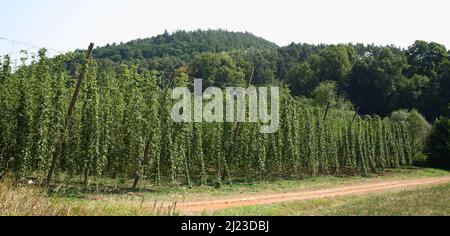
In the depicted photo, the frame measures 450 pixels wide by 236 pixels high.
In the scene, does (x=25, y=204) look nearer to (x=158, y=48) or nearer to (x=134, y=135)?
(x=134, y=135)

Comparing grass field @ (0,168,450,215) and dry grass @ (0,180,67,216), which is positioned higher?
dry grass @ (0,180,67,216)

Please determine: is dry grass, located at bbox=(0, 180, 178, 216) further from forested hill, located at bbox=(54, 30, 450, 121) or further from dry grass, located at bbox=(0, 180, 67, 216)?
forested hill, located at bbox=(54, 30, 450, 121)

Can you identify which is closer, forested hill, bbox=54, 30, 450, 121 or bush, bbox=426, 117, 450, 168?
bush, bbox=426, 117, 450, 168

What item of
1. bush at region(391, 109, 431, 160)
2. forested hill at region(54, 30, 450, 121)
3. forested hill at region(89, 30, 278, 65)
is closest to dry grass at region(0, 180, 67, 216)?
bush at region(391, 109, 431, 160)

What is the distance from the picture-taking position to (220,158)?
26.9m

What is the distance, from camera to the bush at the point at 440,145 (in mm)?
50125

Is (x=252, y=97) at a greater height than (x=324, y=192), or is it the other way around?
(x=252, y=97)

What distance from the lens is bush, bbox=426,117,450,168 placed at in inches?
1973

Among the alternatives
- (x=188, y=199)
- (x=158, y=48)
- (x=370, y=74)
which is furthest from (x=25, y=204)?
(x=158, y=48)

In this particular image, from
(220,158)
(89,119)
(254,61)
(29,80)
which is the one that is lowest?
(220,158)
